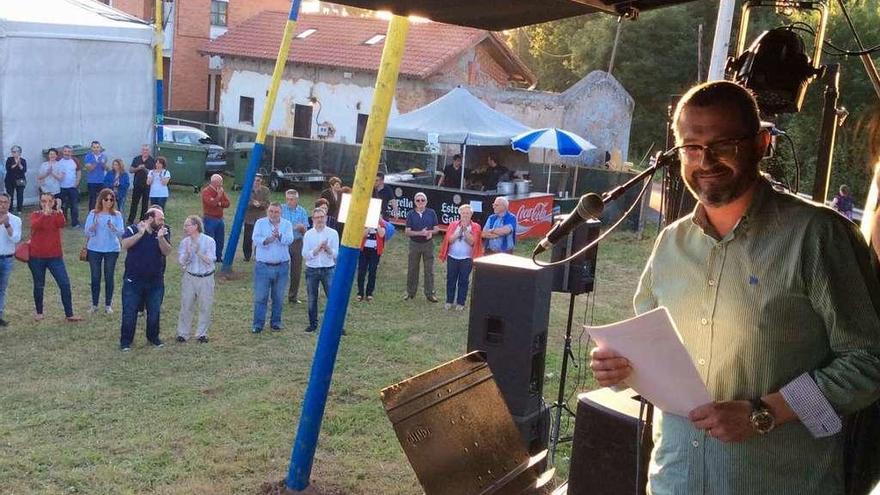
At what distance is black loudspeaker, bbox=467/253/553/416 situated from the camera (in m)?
6.31

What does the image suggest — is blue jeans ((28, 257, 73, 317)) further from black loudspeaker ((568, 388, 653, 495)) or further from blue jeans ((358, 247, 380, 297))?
black loudspeaker ((568, 388, 653, 495))

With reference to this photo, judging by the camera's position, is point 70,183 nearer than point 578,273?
No

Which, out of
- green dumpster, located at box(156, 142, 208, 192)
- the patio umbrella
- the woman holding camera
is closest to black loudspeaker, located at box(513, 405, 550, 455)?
the patio umbrella

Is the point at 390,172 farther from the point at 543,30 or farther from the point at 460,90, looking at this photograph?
the point at 543,30

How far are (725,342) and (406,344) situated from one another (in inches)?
363

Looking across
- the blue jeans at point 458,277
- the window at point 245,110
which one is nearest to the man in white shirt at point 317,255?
the blue jeans at point 458,277

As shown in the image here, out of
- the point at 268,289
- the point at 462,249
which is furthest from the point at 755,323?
the point at 462,249

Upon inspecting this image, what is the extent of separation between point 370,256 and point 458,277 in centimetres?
136

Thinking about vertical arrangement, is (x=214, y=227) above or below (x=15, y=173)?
below

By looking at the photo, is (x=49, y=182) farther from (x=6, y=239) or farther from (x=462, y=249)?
(x=462, y=249)

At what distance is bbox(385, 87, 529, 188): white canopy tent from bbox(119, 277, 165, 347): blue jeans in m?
9.44

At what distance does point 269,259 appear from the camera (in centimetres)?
1171

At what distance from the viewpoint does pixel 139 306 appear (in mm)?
10789

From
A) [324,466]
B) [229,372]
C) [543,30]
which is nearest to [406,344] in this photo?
[229,372]
